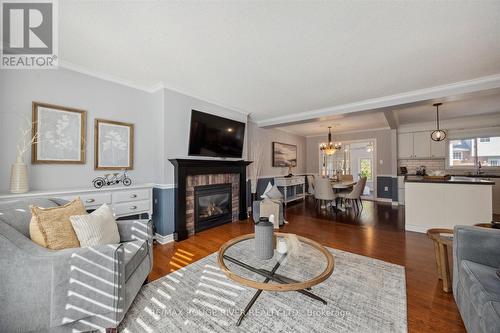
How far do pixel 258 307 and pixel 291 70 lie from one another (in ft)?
8.60

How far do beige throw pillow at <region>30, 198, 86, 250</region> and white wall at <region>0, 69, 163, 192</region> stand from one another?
1236 millimetres

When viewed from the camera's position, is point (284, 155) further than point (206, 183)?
Yes

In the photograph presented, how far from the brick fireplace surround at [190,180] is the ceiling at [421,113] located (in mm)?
2384

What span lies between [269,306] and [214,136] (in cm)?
282

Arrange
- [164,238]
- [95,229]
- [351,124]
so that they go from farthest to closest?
1. [351,124]
2. [164,238]
3. [95,229]

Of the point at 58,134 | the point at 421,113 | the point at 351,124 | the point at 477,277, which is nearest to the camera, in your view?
the point at 477,277

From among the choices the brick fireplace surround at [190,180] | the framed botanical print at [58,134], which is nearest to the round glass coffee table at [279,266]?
the brick fireplace surround at [190,180]

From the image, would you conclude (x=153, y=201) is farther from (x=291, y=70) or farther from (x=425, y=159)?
(x=425, y=159)

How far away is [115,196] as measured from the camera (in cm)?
257

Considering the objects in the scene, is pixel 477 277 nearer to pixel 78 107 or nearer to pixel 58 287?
pixel 58 287

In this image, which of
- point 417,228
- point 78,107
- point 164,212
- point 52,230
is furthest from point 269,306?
point 417,228

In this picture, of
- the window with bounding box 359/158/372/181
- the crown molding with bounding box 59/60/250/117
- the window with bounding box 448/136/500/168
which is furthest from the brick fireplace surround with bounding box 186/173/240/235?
the window with bounding box 359/158/372/181

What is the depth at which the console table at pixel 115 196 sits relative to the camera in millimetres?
2131

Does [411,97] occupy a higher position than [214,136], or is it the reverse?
[411,97]
